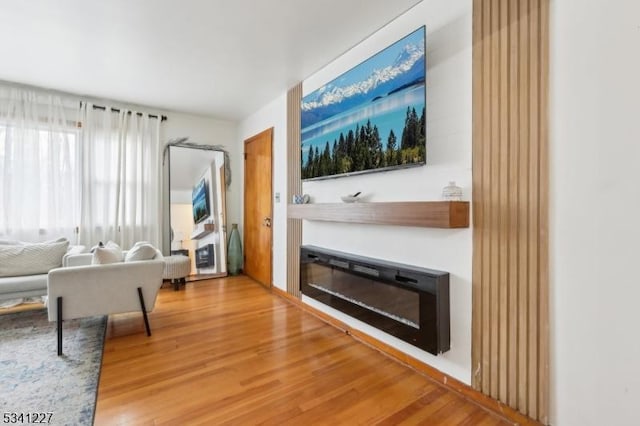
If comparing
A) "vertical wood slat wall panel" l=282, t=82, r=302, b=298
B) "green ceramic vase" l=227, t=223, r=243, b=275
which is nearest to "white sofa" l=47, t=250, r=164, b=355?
"vertical wood slat wall panel" l=282, t=82, r=302, b=298

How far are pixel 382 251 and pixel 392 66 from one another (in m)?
1.40

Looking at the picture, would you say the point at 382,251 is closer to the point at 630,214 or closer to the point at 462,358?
the point at 462,358

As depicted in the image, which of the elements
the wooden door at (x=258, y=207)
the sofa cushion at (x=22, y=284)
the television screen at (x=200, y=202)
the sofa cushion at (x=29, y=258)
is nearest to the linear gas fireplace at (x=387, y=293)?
the wooden door at (x=258, y=207)

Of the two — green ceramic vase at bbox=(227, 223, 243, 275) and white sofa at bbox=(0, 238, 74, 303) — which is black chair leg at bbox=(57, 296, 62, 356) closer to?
white sofa at bbox=(0, 238, 74, 303)

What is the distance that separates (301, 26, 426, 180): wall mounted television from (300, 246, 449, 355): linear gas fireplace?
0.76 metres

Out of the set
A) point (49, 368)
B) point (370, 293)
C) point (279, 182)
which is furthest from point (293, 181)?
point (49, 368)

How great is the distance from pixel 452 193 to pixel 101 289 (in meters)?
2.81

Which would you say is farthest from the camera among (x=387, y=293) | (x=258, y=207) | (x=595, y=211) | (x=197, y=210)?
(x=197, y=210)

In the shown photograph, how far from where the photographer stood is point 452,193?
1.84 metres

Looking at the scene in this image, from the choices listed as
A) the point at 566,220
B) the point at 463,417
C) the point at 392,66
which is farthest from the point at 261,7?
the point at 463,417

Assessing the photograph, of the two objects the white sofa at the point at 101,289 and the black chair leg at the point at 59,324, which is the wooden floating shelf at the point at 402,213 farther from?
the black chair leg at the point at 59,324

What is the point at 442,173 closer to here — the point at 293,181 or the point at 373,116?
the point at 373,116

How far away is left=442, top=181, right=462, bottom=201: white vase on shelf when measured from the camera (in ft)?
Result: 6.04

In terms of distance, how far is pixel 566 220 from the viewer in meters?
1.47
